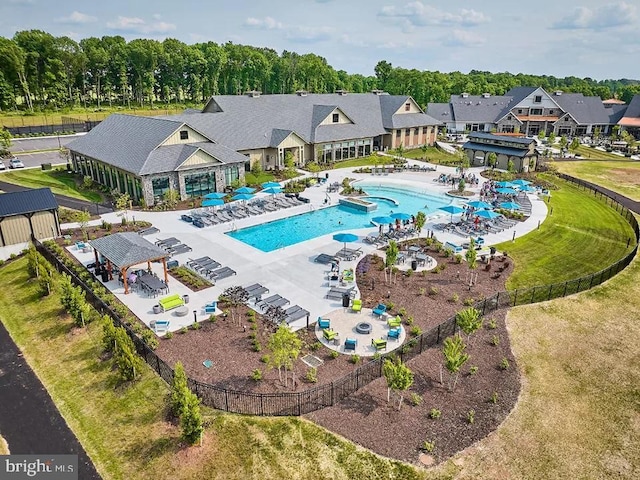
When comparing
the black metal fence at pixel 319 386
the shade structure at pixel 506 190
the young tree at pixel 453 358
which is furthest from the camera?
the shade structure at pixel 506 190

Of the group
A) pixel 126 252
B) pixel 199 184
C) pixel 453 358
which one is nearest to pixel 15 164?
pixel 199 184

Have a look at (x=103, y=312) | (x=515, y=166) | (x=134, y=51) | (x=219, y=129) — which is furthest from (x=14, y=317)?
(x=134, y=51)

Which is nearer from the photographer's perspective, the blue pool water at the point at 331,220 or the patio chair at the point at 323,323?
the patio chair at the point at 323,323

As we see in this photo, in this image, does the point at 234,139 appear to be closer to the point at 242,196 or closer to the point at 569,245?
the point at 242,196

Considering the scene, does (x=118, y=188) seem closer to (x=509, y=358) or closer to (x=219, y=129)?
(x=219, y=129)

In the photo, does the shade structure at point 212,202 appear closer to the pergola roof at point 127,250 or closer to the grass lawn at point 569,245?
the pergola roof at point 127,250

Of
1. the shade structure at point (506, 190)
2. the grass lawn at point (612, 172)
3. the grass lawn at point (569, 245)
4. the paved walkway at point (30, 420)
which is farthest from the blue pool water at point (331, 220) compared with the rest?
the grass lawn at point (612, 172)
